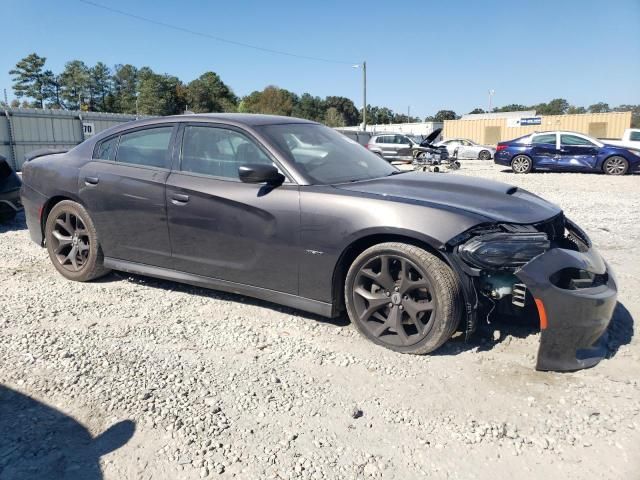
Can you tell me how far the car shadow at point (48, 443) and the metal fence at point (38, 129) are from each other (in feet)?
53.4

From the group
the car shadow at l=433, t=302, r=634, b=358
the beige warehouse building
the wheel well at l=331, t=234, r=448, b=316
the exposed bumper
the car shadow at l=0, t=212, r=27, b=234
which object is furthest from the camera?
the beige warehouse building

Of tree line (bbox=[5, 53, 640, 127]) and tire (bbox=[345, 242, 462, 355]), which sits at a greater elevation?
tree line (bbox=[5, 53, 640, 127])

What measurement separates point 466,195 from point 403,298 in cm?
84

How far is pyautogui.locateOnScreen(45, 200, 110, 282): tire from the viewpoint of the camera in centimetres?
439

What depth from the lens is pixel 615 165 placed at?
15.6 m

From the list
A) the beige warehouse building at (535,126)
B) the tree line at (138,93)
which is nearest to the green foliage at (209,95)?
the tree line at (138,93)

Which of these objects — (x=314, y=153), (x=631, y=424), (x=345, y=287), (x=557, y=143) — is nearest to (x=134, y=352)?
(x=345, y=287)

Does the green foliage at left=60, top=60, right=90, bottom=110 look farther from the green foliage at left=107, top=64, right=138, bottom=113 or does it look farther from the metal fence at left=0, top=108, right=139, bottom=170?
the metal fence at left=0, top=108, right=139, bottom=170

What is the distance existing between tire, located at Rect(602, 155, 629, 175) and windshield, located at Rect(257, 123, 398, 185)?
14.3 metres

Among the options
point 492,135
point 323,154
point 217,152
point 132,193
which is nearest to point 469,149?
point 492,135

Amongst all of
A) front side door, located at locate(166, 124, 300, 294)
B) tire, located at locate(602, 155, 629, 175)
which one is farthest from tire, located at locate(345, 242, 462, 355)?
tire, located at locate(602, 155, 629, 175)

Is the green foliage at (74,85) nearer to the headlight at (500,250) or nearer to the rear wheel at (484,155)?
the rear wheel at (484,155)

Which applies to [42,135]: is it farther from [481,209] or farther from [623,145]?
[623,145]

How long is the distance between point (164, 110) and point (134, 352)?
71.9m
